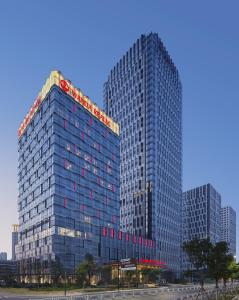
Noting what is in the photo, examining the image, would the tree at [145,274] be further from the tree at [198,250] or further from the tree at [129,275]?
the tree at [198,250]

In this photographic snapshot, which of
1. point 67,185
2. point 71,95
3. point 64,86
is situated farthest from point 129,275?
point 64,86

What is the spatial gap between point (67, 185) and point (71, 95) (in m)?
34.8

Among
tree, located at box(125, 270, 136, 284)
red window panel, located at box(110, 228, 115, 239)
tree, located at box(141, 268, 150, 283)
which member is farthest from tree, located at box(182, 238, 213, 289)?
red window panel, located at box(110, 228, 115, 239)

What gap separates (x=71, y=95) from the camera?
155375 millimetres

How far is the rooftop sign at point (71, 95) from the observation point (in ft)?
490

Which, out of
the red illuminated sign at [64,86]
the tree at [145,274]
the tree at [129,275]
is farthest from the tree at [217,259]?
the red illuminated sign at [64,86]

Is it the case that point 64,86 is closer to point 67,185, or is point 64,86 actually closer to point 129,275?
point 67,185

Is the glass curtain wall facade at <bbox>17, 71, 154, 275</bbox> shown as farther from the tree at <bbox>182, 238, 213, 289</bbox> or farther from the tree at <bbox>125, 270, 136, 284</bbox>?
the tree at <bbox>182, 238, 213, 289</bbox>

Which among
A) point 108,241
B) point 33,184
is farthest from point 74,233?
point 33,184

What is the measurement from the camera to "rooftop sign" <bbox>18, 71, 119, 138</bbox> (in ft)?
490

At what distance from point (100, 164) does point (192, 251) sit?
121m

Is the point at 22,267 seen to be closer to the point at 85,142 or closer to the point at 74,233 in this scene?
the point at 74,233

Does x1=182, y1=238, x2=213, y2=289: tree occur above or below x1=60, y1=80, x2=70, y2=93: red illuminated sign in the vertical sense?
below

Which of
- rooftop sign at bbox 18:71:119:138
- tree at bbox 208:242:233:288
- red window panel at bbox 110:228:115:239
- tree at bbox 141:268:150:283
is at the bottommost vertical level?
tree at bbox 141:268:150:283
